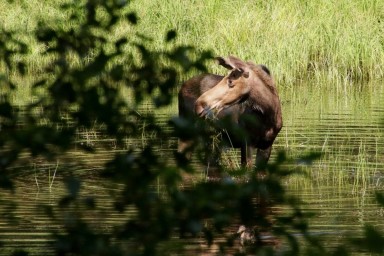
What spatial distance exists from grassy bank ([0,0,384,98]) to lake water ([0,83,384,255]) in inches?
79.2

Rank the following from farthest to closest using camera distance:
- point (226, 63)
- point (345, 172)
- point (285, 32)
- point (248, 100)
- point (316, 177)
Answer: point (285, 32) → point (345, 172) → point (316, 177) → point (248, 100) → point (226, 63)

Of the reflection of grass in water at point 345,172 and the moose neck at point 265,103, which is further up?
the moose neck at point 265,103

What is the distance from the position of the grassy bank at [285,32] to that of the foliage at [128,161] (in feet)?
49.6

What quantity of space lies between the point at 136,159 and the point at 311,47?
1688cm

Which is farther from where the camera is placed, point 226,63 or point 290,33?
point 290,33

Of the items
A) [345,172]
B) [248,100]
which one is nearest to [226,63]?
[248,100]

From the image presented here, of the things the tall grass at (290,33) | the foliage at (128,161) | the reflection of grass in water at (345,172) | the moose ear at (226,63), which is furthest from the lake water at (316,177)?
the tall grass at (290,33)

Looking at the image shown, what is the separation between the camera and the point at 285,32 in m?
19.9

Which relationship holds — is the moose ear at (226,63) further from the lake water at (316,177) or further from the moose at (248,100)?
the lake water at (316,177)

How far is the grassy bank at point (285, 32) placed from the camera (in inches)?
765

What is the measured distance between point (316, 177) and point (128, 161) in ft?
26.5

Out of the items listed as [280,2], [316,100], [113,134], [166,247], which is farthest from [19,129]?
[280,2]

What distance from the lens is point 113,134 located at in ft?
11.8

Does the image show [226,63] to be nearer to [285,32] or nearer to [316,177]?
[316,177]
